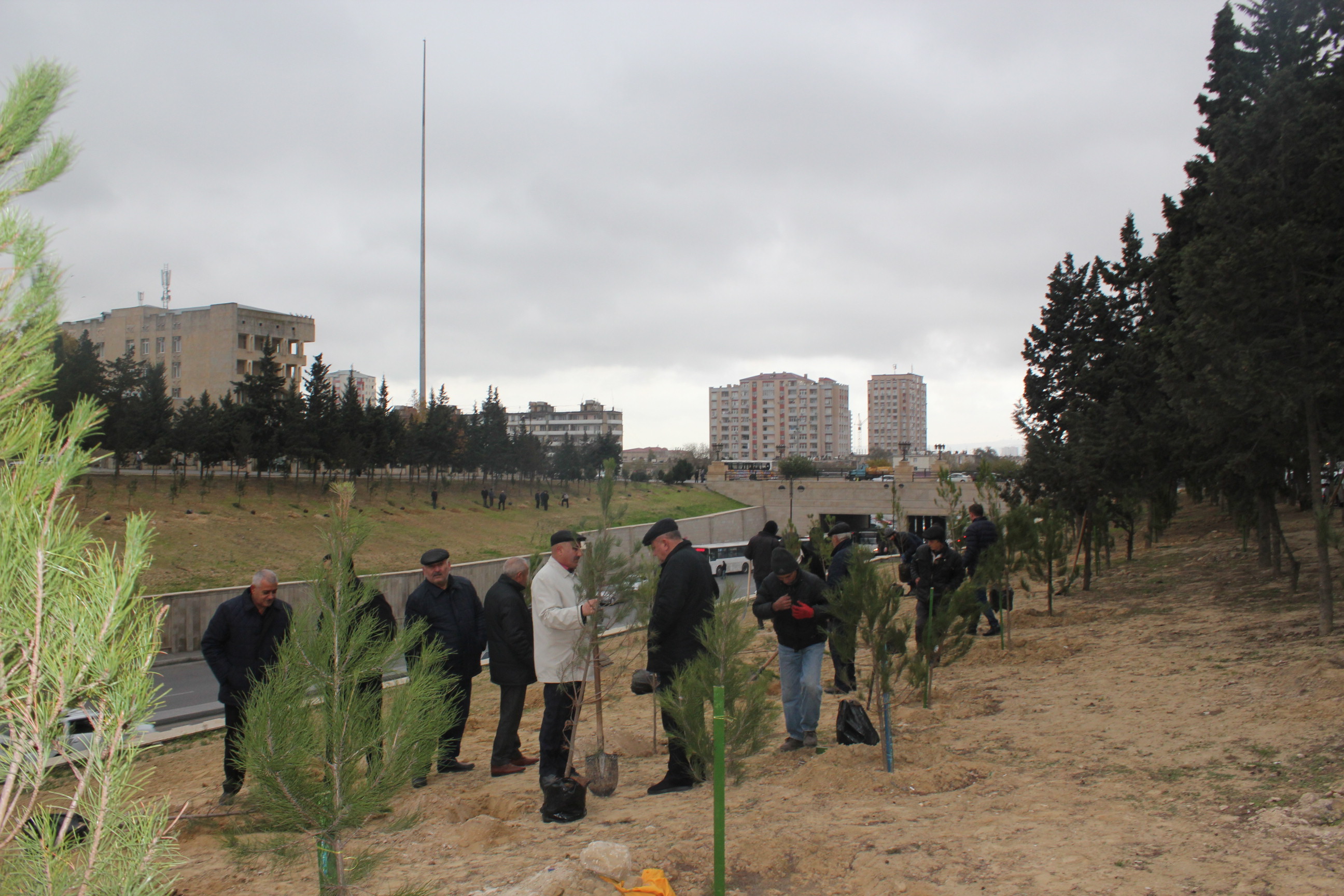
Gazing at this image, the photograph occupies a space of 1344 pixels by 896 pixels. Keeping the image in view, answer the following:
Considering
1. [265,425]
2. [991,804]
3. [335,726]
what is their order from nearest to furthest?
[335,726], [991,804], [265,425]

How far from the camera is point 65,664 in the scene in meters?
1.95

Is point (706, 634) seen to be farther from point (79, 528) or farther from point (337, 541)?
point (79, 528)

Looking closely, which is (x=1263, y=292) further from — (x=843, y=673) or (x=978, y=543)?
(x=843, y=673)

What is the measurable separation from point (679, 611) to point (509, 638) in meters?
1.29

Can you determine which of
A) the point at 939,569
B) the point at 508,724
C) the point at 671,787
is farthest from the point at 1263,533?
the point at 508,724

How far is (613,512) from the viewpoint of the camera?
19.8 feet

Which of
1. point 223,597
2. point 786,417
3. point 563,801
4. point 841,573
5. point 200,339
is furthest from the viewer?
point 786,417

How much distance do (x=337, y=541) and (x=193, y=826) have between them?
3.20 m

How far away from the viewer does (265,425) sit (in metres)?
37.7

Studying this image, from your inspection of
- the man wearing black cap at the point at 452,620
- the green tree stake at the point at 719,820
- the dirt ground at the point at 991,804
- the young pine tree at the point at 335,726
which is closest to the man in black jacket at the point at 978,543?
the dirt ground at the point at 991,804

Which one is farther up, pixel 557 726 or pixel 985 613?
pixel 557 726

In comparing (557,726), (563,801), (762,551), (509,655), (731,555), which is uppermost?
(762,551)

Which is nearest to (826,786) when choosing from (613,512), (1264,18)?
(613,512)

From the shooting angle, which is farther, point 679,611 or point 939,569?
point 939,569
